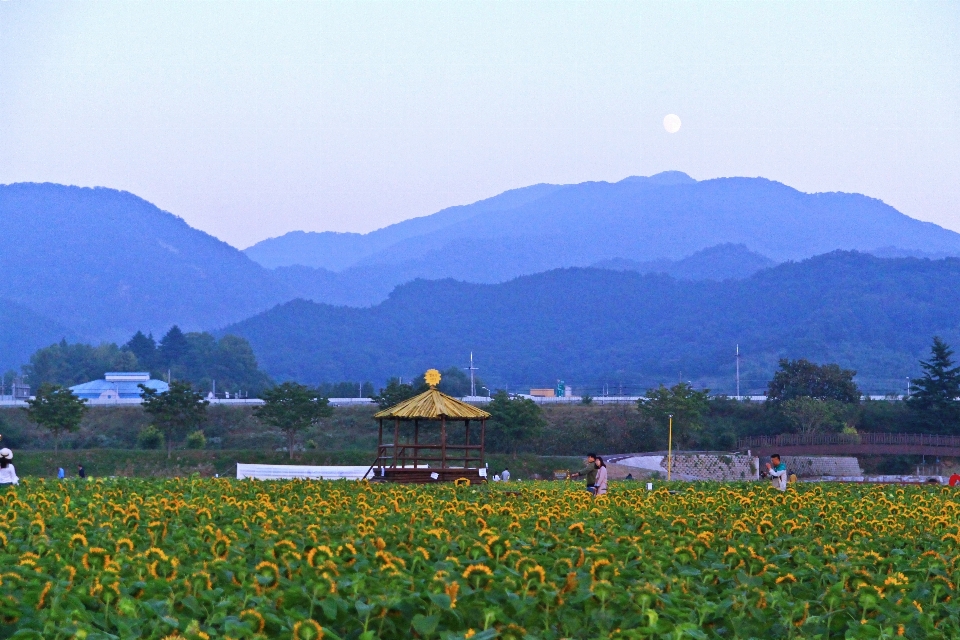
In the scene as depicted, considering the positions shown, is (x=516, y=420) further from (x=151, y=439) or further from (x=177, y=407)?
(x=151, y=439)

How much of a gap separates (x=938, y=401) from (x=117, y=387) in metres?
102

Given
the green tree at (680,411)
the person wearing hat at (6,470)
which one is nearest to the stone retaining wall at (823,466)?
the green tree at (680,411)

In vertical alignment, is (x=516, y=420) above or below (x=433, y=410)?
above

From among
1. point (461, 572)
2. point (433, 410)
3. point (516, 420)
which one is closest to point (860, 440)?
point (516, 420)

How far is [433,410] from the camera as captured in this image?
3488 cm

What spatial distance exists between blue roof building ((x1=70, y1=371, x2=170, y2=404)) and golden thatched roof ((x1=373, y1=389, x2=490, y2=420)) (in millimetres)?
105565

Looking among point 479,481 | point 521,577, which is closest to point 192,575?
point 521,577

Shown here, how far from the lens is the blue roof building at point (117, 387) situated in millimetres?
141250

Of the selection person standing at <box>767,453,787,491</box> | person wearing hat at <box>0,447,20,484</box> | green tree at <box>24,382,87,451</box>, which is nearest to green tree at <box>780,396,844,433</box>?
green tree at <box>24,382,87,451</box>

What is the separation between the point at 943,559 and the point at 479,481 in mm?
20520

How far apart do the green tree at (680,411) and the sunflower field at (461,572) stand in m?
66.8

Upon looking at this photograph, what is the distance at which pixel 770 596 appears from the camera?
1002 centimetres

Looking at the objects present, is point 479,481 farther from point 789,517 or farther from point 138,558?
point 138,558

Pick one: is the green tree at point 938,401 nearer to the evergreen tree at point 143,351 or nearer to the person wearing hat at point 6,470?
the person wearing hat at point 6,470
